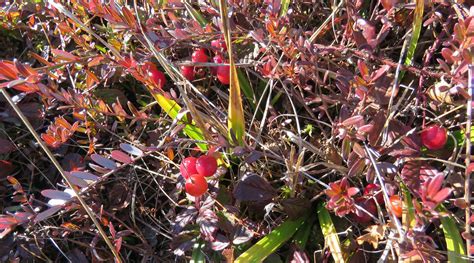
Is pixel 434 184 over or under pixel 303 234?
over

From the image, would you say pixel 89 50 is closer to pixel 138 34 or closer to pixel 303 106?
pixel 138 34

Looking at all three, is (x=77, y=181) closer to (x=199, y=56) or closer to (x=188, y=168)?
(x=188, y=168)

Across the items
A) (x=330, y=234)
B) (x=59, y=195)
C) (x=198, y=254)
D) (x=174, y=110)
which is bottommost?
(x=198, y=254)

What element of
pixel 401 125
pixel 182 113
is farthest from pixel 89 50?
pixel 401 125

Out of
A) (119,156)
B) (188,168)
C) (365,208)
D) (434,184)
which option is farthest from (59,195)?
(434,184)

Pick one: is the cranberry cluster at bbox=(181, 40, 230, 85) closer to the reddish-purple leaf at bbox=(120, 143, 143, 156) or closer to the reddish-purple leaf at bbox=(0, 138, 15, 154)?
the reddish-purple leaf at bbox=(120, 143, 143, 156)

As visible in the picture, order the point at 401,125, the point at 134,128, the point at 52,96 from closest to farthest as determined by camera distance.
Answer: the point at 401,125 < the point at 52,96 < the point at 134,128

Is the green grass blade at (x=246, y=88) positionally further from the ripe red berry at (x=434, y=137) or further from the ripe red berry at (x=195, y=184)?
the ripe red berry at (x=434, y=137)
